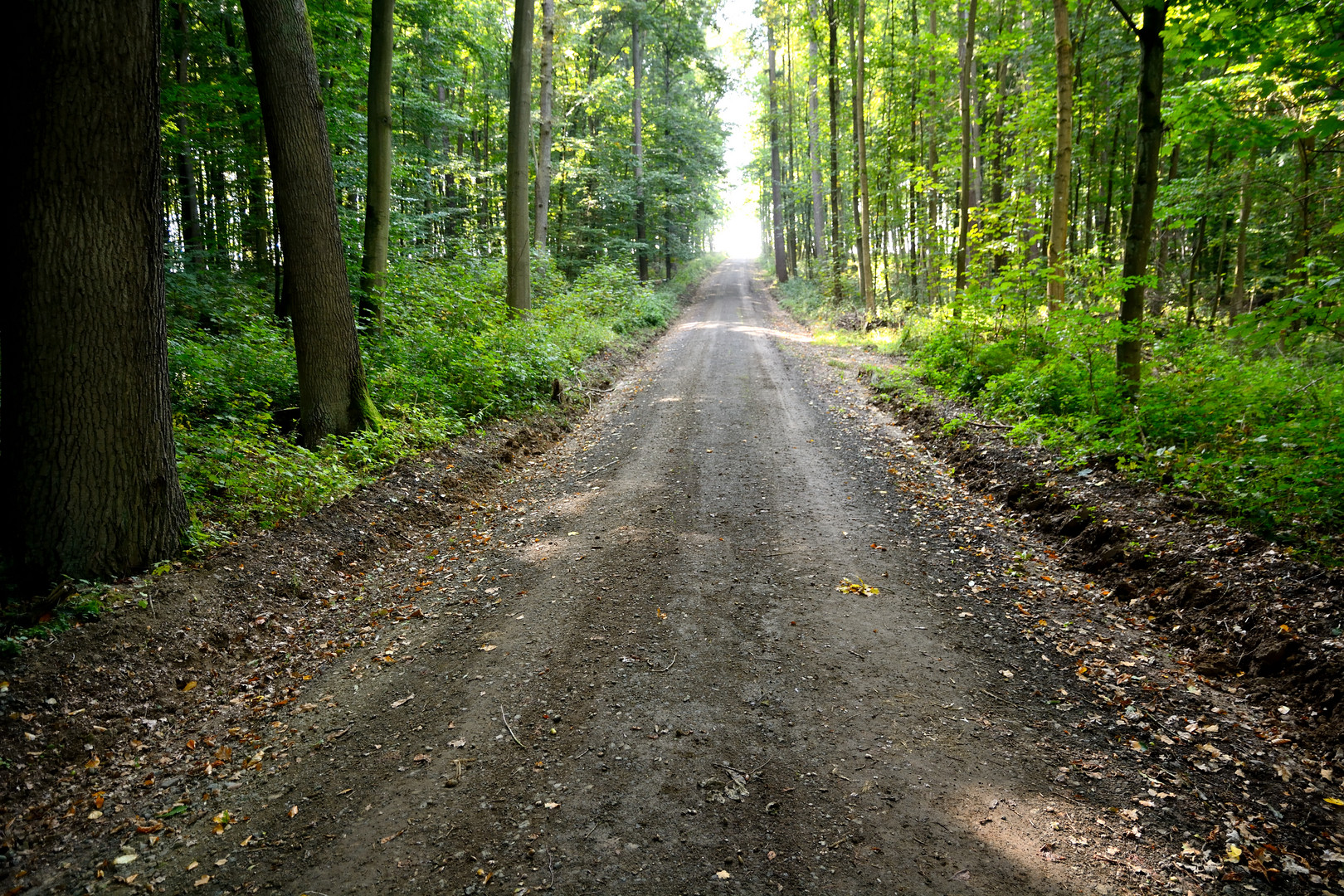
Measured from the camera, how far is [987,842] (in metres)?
2.88

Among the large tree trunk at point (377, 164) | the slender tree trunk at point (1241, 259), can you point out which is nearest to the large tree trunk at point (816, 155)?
the slender tree trunk at point (1241, 259)

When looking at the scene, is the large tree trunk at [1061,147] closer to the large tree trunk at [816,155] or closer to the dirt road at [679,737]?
the dirt road at [679,737]

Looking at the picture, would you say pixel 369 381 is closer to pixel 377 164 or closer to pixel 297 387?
pixel 297 387

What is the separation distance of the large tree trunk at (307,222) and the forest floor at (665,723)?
5.36 feet

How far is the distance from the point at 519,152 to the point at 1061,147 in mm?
9719

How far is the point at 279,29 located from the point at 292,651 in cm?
641

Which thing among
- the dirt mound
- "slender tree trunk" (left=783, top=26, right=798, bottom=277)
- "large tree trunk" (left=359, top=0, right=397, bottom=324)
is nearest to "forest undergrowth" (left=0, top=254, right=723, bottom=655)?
"large tree trunk" (left=359, top=0, right=397, bottom=324)

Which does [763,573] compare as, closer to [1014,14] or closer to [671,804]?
[671,804]

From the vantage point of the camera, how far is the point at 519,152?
504 inches

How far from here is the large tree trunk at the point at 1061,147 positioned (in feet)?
33.8

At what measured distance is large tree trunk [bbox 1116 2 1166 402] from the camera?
666cm

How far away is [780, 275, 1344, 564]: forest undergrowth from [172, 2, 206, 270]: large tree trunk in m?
13.9

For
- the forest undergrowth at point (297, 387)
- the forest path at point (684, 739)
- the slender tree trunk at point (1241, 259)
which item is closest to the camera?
the forest path at point (684, 739)

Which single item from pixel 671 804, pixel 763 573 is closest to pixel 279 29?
pixel 763 573
